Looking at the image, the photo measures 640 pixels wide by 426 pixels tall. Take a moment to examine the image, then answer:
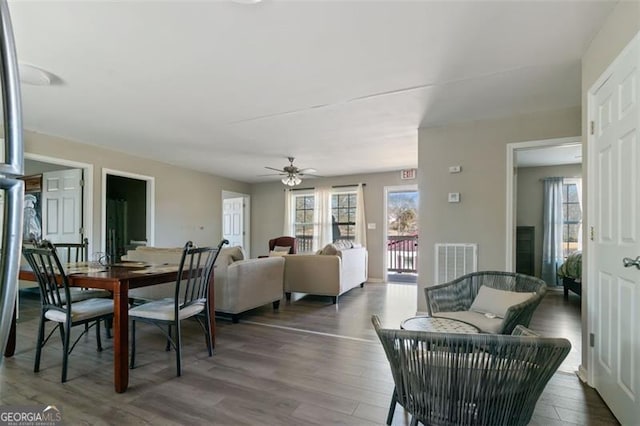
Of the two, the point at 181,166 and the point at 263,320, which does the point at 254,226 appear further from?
the point at 263,320

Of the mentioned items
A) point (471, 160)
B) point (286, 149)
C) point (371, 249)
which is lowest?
point (371, 249)

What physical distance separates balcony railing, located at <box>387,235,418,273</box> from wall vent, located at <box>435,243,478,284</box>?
12.4 ft

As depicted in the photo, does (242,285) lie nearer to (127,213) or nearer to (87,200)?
(87,200)

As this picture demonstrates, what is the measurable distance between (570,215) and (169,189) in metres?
7.65

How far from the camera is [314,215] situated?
7.77 metres

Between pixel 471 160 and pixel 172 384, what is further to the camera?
pixel 471 160

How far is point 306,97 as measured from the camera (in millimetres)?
3088

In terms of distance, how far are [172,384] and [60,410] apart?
616mm

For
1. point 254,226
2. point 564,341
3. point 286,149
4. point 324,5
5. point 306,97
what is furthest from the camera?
point 254,226

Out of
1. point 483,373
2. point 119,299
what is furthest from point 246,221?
point 483,373

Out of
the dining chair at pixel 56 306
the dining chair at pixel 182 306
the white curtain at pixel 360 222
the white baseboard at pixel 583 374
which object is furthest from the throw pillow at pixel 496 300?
the white curtain at pixel 360 222

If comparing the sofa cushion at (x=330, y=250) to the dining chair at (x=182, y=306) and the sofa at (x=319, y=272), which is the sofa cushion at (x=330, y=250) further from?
the dining chair at (x=182, y=306)

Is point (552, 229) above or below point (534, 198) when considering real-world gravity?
below

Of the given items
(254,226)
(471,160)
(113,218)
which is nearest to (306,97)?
(471,160)
